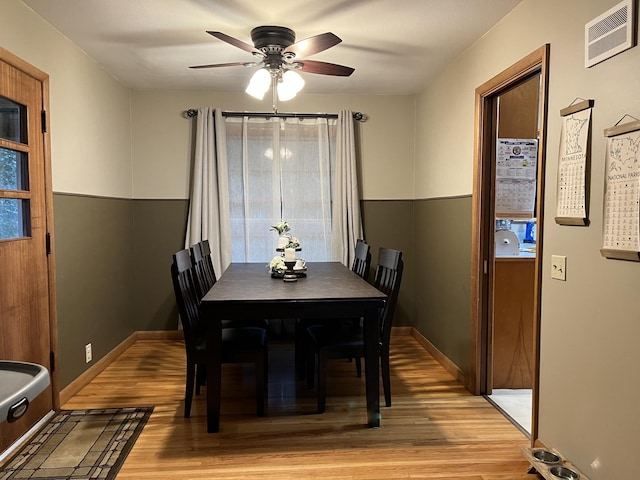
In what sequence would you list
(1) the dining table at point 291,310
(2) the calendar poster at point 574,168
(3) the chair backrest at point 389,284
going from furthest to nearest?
(3) the chair backrest at point 389,284 → (1) the dining table at point 291,310 → (2) the calendar poster at point 574,168

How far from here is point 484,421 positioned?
9.30 feet

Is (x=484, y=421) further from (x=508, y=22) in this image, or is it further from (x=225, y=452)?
(x=508, y=22)

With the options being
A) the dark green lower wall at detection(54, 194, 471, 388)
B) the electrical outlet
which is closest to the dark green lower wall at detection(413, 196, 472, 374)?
the dark green lower wall at detection(54, 194, 471, 388)

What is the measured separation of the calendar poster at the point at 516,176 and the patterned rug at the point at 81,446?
2.86 metres

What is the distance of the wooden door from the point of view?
7.97 ft

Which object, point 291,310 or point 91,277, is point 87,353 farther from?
point 291,310

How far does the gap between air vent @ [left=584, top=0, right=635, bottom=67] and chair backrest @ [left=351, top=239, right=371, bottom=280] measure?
2020 mm

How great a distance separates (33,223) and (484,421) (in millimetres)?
3028

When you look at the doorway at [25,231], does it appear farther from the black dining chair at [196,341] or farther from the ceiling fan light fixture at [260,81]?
the ceiling fan light fixture at [260,81]

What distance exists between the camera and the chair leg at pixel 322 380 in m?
2.83

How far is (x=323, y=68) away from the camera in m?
3.06

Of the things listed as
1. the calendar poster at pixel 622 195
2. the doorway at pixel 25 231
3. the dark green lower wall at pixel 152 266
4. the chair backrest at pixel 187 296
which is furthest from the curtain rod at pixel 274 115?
the calendar poster at pixel 622 195

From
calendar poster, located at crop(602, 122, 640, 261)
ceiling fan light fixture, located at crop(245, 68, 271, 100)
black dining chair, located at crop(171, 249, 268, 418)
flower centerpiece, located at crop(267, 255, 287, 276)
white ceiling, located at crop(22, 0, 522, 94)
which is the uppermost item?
white ceiling, located at crop(22, 0, 522, 94)

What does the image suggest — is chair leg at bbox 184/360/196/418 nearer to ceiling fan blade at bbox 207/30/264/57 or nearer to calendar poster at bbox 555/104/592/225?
ceiling fan blade at bbox 207/30/264/57
